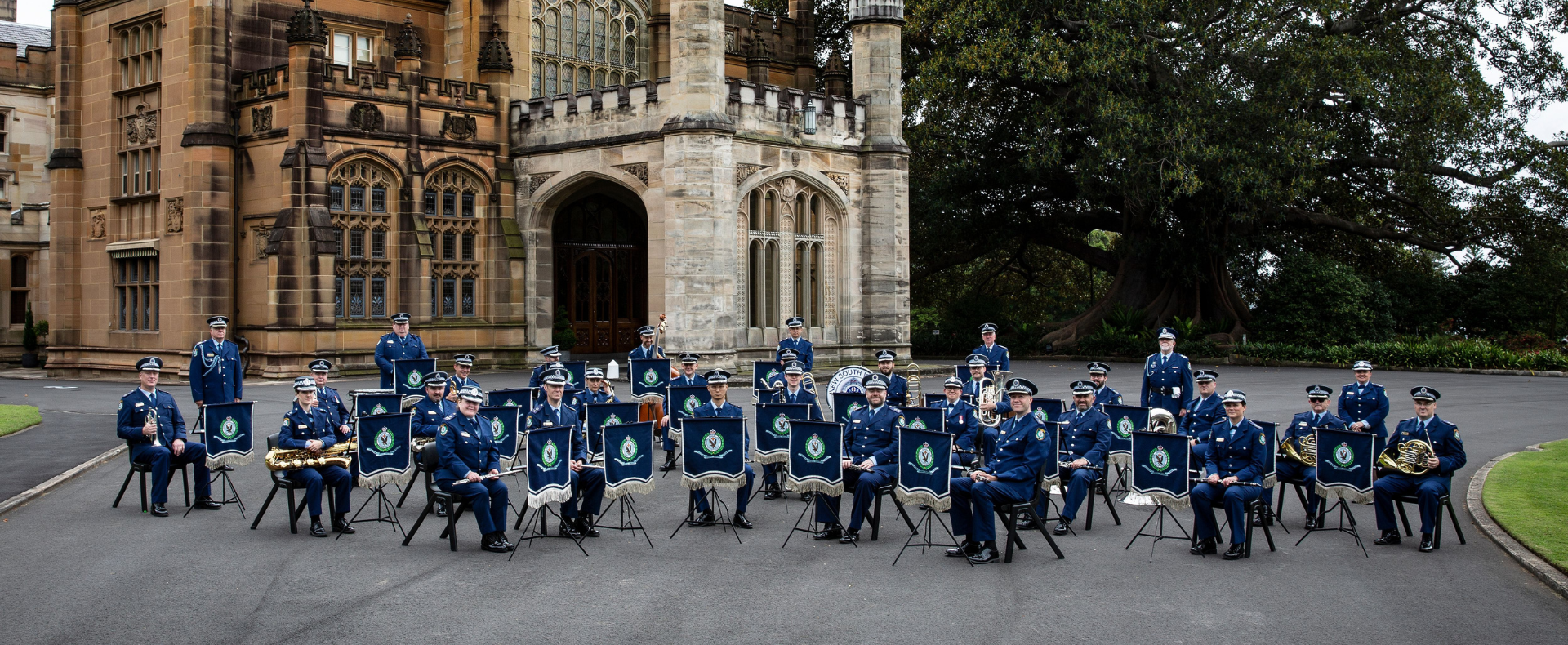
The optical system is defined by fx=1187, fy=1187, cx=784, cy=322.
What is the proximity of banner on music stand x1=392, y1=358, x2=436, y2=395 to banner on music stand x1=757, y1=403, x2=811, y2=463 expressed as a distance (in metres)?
6.52

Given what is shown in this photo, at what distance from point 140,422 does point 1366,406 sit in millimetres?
12900

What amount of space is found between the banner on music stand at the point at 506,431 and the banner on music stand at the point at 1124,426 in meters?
6.08

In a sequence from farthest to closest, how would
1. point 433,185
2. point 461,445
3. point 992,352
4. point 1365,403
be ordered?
point 433,185 → point 992,352 → point 1365,403 → point 461,445

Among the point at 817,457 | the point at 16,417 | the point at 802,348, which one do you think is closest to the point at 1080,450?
the point at 817,457

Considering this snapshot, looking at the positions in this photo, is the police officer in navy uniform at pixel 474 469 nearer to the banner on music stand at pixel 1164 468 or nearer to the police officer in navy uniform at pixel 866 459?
the police officer in navy uniform at pixel 866 459

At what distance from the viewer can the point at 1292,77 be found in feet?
97.9

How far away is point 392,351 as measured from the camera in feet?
56.9

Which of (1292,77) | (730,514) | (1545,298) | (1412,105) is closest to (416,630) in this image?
(730,514)

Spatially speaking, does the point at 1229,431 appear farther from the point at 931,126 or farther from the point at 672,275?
the point at 931,126

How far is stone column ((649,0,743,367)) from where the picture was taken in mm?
25172

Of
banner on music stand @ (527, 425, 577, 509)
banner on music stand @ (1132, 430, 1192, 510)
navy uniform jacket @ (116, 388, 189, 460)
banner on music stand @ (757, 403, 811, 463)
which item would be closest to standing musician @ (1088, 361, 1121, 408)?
banner on music stand @ (1132, 430, 1192, 510)

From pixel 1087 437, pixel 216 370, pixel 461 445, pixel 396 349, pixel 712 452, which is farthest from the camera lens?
pixel 396 349

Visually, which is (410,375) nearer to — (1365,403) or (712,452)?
(712,452)

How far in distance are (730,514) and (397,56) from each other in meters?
19.5
